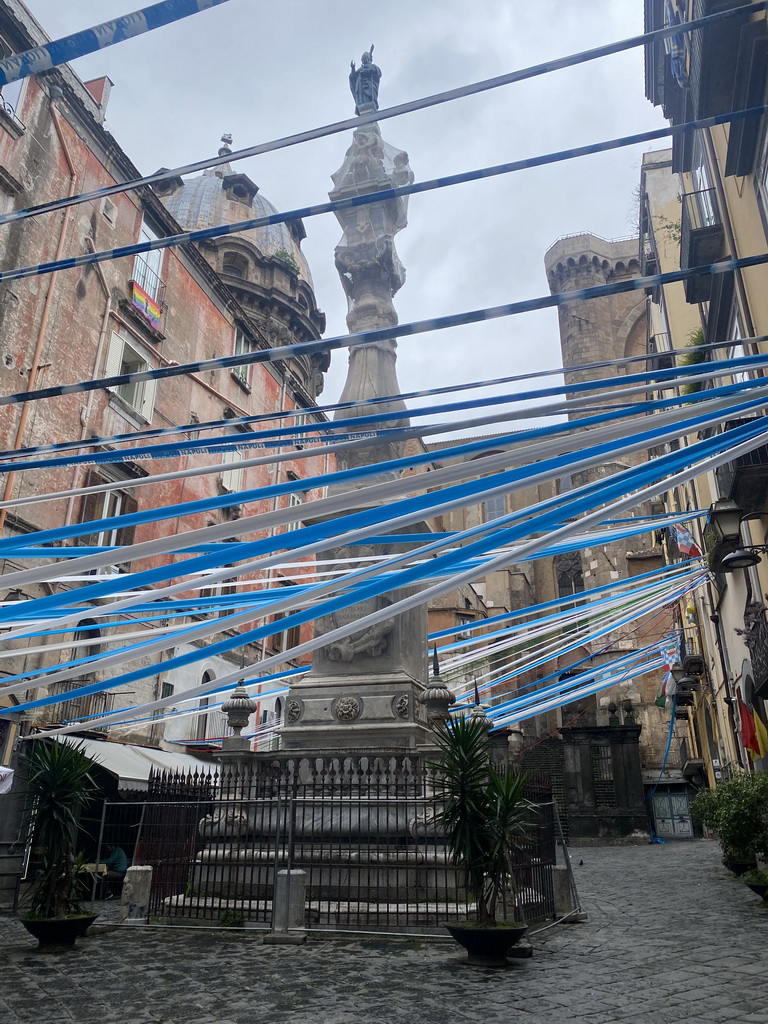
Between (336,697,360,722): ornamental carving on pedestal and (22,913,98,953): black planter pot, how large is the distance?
343 centimetres

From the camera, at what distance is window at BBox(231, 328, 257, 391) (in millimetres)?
28297

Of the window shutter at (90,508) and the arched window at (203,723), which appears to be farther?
the arched window at (203,723)

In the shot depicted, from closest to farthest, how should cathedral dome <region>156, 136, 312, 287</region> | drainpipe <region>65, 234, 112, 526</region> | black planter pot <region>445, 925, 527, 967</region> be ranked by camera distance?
black planter pot <region>445, 925, 527, 967</region>
drainpipe <region>65, 234, 112, 526</region>
cathedral dome <region>156, 136, 312, 287</region>

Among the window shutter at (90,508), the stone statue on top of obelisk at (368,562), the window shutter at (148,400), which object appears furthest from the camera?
the window shutter at (148,400)

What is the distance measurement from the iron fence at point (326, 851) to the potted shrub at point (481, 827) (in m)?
0.51

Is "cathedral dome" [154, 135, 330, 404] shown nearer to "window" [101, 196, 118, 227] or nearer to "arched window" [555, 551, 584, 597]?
"window" [101, 196, 118, 227]

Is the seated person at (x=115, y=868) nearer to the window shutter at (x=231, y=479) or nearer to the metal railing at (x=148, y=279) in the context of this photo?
the window shutter at (x=231, y=479)

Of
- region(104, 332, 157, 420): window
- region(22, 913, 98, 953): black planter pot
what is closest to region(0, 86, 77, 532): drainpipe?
region(104, 332, 157, 420): window

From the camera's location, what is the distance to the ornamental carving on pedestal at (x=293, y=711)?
32.6ft

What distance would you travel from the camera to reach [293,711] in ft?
32.8

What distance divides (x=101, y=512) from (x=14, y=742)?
6085 mm

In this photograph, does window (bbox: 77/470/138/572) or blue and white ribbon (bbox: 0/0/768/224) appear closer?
blue and white ribbon (bbox: 0/0/768/224)

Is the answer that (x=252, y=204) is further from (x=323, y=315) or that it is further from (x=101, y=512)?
(x=101, y=512)

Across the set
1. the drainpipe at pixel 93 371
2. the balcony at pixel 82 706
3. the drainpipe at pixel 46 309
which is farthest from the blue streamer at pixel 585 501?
the drainpipe at pixel 93 371
